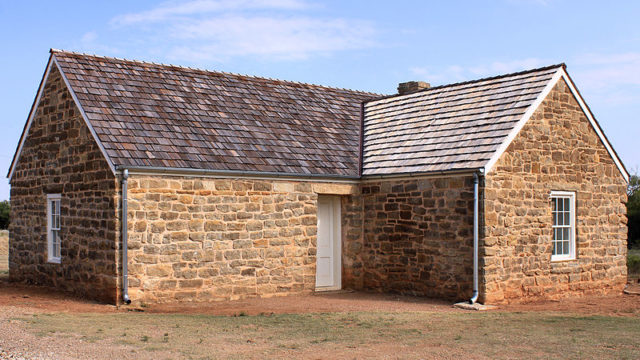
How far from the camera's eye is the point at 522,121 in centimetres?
1429

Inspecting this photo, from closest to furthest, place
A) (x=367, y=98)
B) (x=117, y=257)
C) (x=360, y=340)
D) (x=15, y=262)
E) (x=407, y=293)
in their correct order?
→ (x=360, y=340), (x=117, y=257), (x=407, y=293), (x=15, y=262), (x=367, y=98)

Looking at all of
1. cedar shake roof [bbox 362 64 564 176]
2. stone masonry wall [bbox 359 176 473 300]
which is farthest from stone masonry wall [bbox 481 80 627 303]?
stone masonry wall [bbox 359 176 473 300]

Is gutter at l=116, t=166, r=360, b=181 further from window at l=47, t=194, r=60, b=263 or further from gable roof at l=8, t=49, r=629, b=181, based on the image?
window at l=47, t=194, r=60, b=263

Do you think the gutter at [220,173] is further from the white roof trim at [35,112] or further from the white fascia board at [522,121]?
the white fascia board at [522,121]

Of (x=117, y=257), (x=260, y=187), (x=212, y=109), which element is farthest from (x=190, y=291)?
(x=212, y=109)

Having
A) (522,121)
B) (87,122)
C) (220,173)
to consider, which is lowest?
(220,173)

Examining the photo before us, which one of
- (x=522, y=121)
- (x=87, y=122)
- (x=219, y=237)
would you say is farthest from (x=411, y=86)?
(x=87, y=122)

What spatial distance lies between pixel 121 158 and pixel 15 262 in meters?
6.15

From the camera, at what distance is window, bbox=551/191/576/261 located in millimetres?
15250

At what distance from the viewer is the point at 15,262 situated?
1720cm

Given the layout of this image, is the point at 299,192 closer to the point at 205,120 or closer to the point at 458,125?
the point at 205,120

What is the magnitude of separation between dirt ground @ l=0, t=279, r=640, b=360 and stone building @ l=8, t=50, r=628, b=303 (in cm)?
79

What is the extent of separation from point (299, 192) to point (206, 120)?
2623 millimetres

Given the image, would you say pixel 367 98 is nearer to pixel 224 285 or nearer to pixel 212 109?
pixel 212 109
